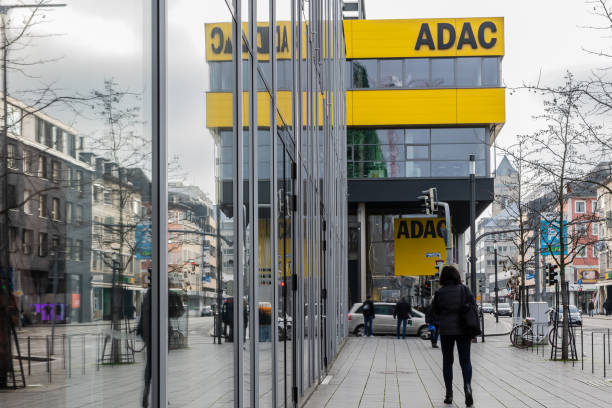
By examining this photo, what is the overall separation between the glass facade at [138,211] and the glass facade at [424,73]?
3115 cm

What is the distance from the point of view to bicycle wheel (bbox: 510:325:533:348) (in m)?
25.6

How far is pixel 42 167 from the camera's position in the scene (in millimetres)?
2238

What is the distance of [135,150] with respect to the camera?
10.2 ft

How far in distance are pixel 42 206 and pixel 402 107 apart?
36.3 metres

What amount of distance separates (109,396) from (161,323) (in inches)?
28.3

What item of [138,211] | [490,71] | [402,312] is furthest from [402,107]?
[138,211]

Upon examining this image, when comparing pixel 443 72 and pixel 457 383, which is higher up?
pixel 443 72

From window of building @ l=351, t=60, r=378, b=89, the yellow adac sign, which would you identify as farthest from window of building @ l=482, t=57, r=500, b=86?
the yellow adac sign

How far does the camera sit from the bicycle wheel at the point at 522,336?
25562mm

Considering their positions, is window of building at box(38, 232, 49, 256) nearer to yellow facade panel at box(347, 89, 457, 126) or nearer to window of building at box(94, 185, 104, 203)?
window of building at box(94, 185, 104, 203)

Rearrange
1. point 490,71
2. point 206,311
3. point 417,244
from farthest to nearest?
1. point 417,244
2. point 490,71
3. point 206,311

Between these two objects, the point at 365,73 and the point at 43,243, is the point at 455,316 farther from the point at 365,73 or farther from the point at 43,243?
the point at 365,73

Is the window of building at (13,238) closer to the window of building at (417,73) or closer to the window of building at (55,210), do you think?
the window of building at (55,210)

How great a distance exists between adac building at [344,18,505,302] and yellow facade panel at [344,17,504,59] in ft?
0.15
